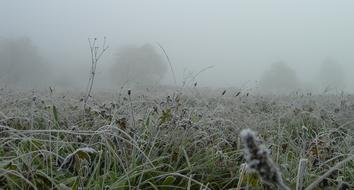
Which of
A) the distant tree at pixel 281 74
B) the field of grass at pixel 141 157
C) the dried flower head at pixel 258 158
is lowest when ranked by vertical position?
the distant tree at pixel 281 74

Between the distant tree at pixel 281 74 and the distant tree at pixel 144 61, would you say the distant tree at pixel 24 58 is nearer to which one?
the distant tree at pixel 144 61

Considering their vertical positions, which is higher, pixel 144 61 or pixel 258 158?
pixel 258 158

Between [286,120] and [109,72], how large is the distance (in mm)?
43068

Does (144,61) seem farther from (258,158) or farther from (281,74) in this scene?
(258,158)

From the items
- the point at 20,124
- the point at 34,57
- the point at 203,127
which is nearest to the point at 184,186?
the point at 203,127

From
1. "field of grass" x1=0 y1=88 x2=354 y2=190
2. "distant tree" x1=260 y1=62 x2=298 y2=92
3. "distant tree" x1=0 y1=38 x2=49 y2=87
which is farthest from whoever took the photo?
"distant tree" x1=260 y1=62 x2=298 y2=92

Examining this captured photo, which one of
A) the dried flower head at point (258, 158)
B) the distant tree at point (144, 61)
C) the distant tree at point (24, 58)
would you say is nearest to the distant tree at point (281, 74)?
the distant tree at point (144, 61)

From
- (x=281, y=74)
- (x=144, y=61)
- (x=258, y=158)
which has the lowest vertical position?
(x=281, y=74)

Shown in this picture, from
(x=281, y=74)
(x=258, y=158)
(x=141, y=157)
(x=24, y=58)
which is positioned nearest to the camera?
(x=258, y=158)

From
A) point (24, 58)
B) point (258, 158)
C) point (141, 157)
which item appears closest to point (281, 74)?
point (24, 58)

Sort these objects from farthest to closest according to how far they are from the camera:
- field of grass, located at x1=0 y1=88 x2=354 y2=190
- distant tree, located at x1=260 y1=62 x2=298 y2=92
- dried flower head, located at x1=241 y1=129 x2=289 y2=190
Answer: distant tree, located at x1=260 y1=62 x2=298 y2=92
field of grass, located at x1=0 y1=88 x2=354 y2=190
dried flower head, located at x1=241 y1=129 x2=289 y2=190

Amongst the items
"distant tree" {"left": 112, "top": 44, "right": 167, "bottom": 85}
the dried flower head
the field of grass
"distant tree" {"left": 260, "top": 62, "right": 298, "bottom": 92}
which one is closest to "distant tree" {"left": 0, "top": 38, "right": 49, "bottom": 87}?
"distant tree" {"left": 112, "top": 44, "right": 167, "bottom": 85}

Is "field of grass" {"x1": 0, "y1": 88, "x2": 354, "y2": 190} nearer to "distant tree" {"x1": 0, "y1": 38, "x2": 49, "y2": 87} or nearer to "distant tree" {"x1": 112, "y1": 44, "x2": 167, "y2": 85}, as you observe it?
"distant tree" {"x1": 0, "y1": 38, "x2": 49, "y2": 87}

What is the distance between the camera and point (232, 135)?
3.61 m
